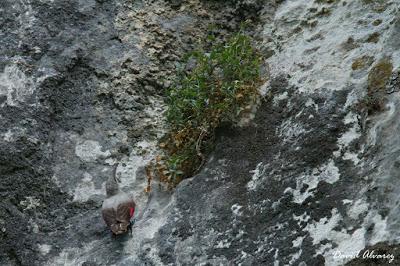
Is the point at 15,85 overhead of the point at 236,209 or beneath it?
overhead

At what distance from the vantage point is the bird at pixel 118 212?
3.35 meters

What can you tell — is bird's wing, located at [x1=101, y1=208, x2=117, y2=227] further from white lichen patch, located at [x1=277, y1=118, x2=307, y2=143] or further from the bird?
white lichen patch, located at [x1=277, y1=118, x2=307, y2=143]

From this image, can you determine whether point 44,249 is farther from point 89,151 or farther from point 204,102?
point 204,102

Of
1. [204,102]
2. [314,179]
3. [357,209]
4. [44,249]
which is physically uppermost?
[204,102]

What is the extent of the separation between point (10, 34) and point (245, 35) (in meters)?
1.70

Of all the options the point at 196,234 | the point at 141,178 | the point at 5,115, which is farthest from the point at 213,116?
the point at 5,115

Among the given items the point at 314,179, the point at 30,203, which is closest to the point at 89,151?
the point at 30,203

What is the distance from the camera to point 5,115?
12.6 feet

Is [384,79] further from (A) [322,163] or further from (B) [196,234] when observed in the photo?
(B) [196,234]

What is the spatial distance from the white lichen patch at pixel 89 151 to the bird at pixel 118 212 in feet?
1.53

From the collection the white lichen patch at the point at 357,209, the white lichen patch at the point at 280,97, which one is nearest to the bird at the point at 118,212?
the white lichen patch at the point at 280,97

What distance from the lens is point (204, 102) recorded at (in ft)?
12.6

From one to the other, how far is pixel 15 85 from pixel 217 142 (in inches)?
56.6

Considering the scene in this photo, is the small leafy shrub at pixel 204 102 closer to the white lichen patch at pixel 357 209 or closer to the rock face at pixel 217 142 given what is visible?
the rock face at pixel 217 142
